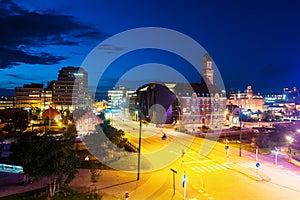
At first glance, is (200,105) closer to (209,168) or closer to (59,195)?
(209,168)

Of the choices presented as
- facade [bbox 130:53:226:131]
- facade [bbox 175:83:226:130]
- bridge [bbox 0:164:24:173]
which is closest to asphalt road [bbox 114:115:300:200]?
bridge [bbox 0:164:24:173]

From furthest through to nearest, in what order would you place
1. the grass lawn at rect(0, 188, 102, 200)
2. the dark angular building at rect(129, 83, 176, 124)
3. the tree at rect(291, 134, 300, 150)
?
the dark angular building at rect(129, 83, 176, 124), the tree at rect(291, 134, 300, 150), the grass lawn at rect(0, 188, 102, 200)

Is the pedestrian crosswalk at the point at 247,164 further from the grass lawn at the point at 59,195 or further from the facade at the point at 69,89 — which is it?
the facade at the point at 69,89

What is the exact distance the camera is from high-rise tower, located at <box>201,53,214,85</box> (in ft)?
279

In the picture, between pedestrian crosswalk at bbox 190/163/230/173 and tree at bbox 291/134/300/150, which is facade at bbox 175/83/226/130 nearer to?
tree at bbox 291/134/300/150

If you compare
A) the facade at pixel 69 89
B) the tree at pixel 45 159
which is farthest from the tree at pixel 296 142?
the facade at pixel 69 89

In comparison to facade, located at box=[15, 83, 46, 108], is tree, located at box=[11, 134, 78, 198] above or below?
below

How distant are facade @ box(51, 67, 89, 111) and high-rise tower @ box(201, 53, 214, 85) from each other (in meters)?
63.7

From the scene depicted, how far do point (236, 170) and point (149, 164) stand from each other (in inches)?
297

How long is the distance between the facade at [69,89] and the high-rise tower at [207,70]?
63.7 metres

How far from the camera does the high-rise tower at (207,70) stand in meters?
85.0


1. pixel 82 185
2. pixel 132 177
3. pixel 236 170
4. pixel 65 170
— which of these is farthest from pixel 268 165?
pixel 65 170

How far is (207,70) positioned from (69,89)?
77.5 m

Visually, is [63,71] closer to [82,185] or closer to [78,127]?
[78,127]
